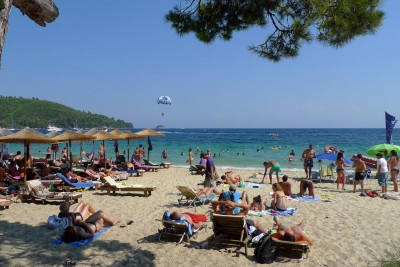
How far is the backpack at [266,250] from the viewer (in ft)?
16.2

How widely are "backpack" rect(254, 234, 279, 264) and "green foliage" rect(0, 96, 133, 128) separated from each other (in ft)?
342

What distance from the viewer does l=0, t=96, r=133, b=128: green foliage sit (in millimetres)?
103875

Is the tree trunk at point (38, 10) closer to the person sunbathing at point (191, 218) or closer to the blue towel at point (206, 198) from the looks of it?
the person sunbathing at point (191, 218)

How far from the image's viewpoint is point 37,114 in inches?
4508

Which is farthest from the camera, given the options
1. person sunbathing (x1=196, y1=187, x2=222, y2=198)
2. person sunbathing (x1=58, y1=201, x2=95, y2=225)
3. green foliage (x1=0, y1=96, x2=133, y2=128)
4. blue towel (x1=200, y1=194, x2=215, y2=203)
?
green foliage (x1=0, y1=96, x2=133, y2=128)

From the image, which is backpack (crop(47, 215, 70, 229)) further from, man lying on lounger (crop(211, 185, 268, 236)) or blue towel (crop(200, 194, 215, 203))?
blue towel (crop(200, 194, 215, 203))

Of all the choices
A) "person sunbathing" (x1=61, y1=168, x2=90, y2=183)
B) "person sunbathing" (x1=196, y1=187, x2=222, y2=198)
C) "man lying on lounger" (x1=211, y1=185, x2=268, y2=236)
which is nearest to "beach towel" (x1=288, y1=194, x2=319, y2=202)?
"person sunbathing" (x1=196, y1=187, x2=222, y2=198)

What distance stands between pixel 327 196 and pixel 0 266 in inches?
346

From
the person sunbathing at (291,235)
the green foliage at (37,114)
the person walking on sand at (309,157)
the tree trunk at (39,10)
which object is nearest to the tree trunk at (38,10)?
the tree trunk at (39,10)

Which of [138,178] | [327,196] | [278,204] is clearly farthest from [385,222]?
[138,178]

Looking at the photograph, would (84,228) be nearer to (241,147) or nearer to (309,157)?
(309,157)

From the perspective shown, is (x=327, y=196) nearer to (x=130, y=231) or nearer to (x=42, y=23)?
(x=130, y=231)

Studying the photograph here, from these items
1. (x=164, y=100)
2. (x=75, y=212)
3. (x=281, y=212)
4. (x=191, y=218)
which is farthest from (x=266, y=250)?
(x=164, y=100)

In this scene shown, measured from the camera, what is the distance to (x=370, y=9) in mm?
4445
